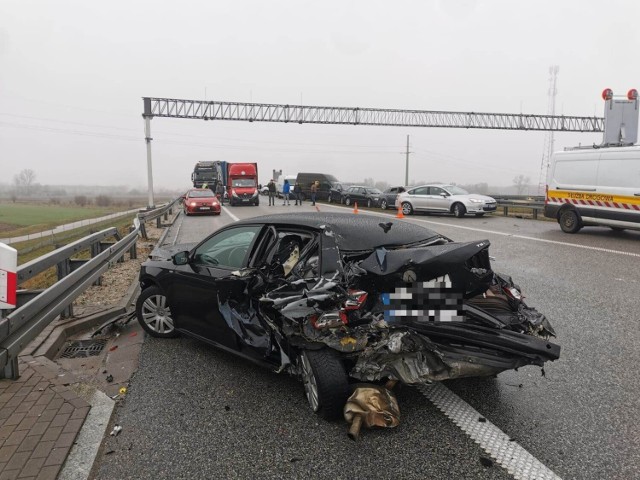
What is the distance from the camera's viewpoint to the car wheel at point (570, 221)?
14195mm

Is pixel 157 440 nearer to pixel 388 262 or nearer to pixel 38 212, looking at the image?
pixel 388 262

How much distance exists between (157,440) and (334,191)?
3374cm

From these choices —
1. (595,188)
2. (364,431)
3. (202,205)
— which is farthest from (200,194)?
(364,431)

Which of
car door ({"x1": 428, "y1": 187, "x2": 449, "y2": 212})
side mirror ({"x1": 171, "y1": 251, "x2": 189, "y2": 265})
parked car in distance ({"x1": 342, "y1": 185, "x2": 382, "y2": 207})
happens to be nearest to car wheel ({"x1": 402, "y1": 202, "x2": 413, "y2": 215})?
car door ({"x1": 428, "y1": 187, "x2": 449, "y2": 212})

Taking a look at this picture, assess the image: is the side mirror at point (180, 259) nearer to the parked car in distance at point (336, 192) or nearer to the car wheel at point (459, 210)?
the car wheel at point (459, 210)

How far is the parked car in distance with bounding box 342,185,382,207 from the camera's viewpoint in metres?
30.9

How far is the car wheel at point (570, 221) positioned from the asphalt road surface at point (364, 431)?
10.0 meters

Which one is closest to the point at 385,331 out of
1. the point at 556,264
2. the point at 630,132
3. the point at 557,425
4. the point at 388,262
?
the point at 388,262

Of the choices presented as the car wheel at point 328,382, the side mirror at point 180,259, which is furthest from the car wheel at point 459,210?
the car wheel at point 328,382

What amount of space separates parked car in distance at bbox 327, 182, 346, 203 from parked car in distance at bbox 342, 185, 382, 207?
0.77 metres

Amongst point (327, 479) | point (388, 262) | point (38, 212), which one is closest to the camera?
point (327, 479)

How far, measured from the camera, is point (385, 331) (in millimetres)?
3256

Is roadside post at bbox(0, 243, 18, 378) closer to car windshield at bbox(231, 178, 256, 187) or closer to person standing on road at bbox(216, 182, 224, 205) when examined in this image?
car windshield at bbox(231, 178, 256, 187)

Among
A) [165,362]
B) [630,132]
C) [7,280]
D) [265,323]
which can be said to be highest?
[630,132]
